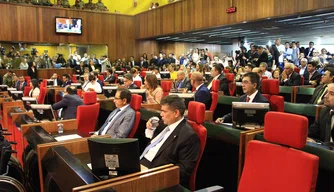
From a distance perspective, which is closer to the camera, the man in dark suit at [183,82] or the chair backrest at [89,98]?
the chair backrest at [89,98]

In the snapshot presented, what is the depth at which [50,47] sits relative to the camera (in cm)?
1466

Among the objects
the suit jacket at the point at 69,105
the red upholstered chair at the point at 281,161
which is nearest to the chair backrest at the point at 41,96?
the suit jacket at the point at 69,105

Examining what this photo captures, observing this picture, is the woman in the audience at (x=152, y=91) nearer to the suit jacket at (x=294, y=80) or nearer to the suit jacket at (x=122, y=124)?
the suit jacket at (x=122, y=124)

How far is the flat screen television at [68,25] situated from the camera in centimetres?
1359

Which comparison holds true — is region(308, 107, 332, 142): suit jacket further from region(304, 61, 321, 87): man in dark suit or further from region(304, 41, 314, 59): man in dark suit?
region(304, 41, 314, 59): man in dark suit

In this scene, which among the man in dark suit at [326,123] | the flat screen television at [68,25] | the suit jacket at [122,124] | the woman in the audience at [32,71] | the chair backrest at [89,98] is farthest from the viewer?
the flat screen television at [68,25]

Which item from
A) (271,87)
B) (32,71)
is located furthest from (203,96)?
(32,71)

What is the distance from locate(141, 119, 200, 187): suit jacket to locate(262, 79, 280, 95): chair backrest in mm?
2017

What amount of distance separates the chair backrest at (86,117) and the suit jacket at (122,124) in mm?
619

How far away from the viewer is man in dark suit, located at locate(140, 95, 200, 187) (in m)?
2.20

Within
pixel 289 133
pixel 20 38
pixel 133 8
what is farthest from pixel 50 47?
pixel 289 133

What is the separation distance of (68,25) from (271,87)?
11956 millimetres

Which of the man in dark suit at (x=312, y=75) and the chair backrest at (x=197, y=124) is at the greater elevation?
the man in dark suit at (x=312, y=75)

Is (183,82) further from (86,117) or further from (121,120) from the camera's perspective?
(121,120)
